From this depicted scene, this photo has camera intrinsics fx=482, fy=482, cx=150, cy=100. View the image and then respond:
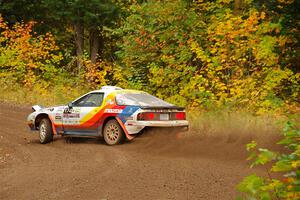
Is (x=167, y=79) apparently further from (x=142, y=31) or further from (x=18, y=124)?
(x=18, y=124)

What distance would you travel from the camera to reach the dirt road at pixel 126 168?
24.9ft

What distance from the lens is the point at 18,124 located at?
60.4ft

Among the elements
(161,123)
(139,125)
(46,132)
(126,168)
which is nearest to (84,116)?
(46,132)

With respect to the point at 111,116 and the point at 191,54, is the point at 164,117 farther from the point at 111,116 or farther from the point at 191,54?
the point at 191,54

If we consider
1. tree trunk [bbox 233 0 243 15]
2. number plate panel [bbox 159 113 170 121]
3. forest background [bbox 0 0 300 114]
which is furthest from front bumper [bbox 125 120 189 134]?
tree trunk [bbox 233 0 243 15]

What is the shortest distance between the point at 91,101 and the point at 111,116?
42.5 inches

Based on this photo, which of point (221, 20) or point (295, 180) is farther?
point (221, 20)

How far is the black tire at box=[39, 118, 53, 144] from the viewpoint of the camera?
14180 mm

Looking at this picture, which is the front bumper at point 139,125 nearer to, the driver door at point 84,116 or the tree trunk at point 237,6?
the driver door at point 84,116

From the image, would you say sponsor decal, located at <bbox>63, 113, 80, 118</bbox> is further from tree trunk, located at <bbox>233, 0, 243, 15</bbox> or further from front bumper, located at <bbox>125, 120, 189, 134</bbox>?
tree trunk, located at <bbox>233, 0, 243, 15</bbox>

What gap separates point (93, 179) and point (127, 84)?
1290 cm

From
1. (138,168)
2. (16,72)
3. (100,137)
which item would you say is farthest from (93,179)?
(16,72)

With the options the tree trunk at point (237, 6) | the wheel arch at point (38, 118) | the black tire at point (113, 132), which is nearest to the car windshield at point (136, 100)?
the black tire at point (113, 132)

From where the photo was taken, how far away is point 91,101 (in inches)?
533
